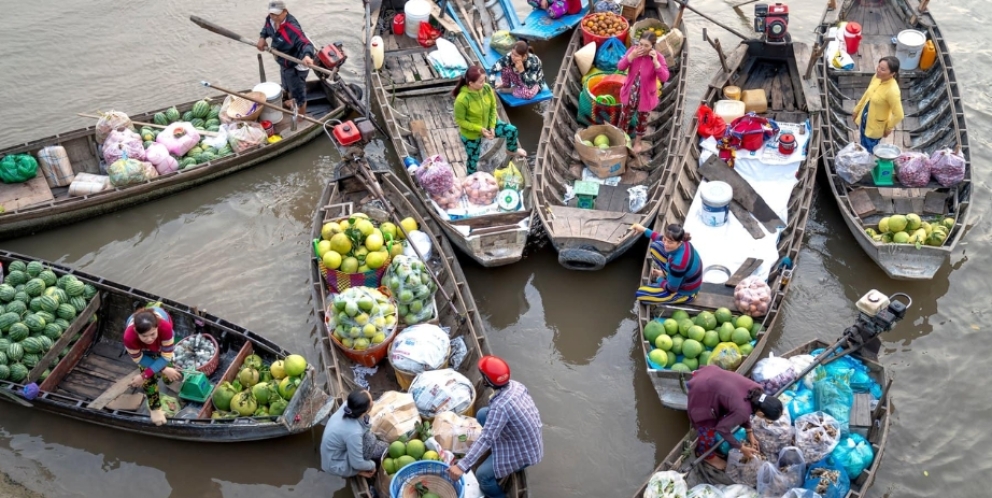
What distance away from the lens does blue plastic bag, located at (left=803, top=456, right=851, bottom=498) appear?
7250mm

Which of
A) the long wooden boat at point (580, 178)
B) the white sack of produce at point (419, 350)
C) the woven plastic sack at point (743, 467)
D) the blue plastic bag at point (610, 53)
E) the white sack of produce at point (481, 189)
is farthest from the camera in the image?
the blue plastic bag at point (610, 53)

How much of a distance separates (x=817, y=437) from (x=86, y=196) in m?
8.96

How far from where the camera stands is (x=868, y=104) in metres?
10.6

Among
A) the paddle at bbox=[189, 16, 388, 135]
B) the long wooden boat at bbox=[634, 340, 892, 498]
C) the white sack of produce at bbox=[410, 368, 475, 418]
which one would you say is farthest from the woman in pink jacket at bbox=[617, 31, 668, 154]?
the white sack of produce at bbox=[410, 368, 475, 418]

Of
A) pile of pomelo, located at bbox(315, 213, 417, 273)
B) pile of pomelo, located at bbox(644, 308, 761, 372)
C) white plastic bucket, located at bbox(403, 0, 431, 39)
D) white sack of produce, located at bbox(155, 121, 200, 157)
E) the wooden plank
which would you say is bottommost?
pile of pomelo, located at bbox(644, 308, 761, 372)

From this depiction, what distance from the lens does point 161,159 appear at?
445 inches

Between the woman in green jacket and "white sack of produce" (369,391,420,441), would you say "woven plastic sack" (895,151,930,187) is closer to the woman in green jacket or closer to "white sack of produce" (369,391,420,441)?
the woman in green jacket

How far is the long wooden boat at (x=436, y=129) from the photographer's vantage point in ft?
32.1

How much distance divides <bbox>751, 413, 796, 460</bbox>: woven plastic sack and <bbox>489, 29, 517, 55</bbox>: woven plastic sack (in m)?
7.50

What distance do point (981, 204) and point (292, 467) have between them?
915cm

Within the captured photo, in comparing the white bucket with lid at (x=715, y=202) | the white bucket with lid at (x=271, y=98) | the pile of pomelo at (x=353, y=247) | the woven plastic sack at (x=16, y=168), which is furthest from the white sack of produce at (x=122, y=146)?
the white bucket with lid at (x=715, y=202)

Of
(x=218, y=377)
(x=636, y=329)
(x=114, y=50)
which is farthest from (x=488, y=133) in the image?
(x=114, y=50)

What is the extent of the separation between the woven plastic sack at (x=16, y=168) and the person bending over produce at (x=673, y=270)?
25.8 feet

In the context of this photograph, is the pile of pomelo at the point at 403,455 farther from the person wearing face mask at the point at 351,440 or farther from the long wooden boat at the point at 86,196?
the long wooden boat at the point at 86,196
